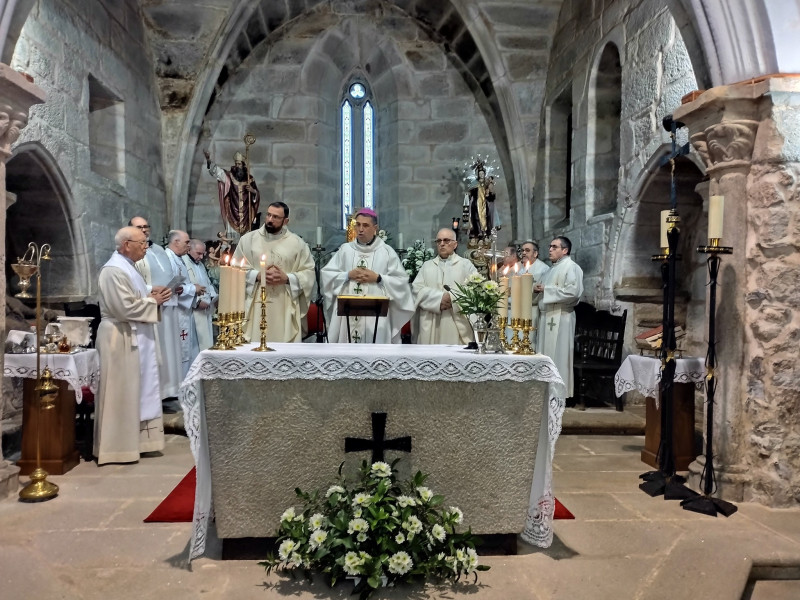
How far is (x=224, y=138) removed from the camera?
10.9m

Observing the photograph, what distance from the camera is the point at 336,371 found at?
10.7ft

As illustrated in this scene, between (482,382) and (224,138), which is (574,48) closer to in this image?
(224,138)

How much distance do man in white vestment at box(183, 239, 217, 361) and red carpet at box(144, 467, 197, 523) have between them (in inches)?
132

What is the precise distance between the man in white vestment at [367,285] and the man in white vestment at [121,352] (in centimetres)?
154

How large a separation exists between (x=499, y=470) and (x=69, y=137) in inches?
237

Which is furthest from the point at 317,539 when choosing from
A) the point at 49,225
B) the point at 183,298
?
the point at 49,225

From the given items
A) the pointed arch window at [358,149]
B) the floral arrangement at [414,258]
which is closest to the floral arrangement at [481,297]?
the floral arrangement at [414,258]

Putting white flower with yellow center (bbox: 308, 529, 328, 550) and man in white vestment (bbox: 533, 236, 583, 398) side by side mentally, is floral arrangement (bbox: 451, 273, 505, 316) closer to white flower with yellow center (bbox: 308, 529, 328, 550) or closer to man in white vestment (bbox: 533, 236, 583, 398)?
white flower with yellow center (bbox: 308, 529, 328, 550)

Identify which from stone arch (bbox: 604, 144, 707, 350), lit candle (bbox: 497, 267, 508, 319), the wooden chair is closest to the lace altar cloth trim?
lit candle (bbox: 497, 267, 508, 319)

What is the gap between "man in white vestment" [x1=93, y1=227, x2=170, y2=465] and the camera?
16.9 feet

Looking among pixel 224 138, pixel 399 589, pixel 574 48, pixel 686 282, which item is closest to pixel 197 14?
pixel 224 138

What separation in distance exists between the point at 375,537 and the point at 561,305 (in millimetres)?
5210

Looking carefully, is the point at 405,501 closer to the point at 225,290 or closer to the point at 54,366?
the point at 225,290

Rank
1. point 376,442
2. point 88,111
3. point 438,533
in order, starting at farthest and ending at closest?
point 88,111 < point 376,442 < point 438,533
